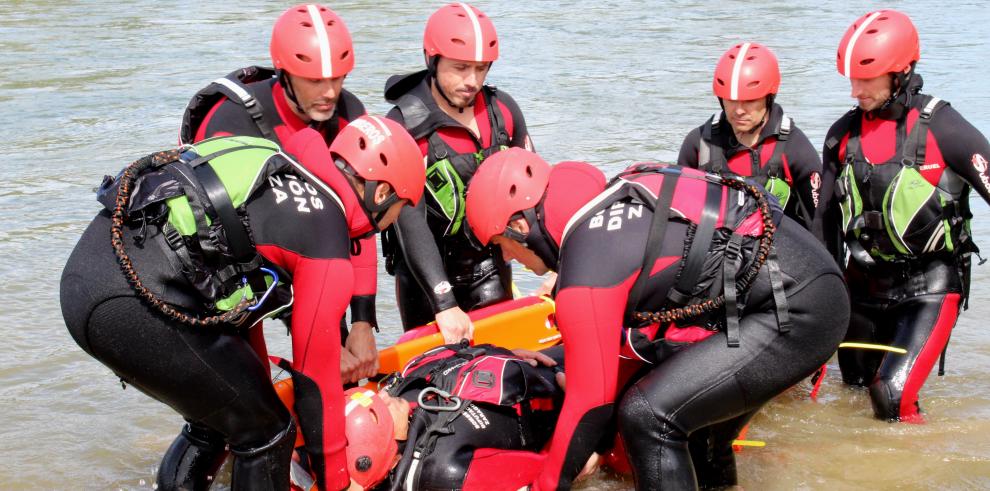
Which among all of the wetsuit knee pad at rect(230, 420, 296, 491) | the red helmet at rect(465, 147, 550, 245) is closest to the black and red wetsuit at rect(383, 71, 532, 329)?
the red helmet at rect(465, 147, 550, 245)

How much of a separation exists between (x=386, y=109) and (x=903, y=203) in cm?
865

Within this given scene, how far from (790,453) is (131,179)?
10.6 feet

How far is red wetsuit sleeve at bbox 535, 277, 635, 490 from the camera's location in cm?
363

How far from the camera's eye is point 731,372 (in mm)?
3900

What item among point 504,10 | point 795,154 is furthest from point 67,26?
point 795,154

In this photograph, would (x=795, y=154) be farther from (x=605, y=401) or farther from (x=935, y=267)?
(x=605, y=401)

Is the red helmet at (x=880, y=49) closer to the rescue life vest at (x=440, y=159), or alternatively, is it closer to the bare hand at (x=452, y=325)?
the rescue life vest at (x=440, y=159)

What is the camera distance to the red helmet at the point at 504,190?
3.89 m

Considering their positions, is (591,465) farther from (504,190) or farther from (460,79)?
(460,79)

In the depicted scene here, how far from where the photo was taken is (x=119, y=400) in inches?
237

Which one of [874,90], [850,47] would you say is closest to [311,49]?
[850,47]

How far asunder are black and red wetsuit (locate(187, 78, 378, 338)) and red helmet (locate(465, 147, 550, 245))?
850 millimetres

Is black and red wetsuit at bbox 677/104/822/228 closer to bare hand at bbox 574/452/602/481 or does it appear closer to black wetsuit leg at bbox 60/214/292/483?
bare hand at bbox 574/452/602/481

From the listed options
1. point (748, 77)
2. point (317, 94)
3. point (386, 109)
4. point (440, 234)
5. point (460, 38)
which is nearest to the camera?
point (317, 94)
